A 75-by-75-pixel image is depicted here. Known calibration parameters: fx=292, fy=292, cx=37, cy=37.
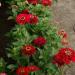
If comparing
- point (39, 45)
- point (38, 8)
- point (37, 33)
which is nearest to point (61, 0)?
point (38, 8)

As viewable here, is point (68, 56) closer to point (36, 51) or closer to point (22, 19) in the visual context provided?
point (36, 51)

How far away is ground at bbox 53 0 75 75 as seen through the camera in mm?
5122

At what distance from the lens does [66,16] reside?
18.4 feet

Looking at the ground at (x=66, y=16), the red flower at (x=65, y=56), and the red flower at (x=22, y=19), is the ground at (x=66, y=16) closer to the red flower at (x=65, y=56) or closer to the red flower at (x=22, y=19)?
the red flower at (x=22, y=19)

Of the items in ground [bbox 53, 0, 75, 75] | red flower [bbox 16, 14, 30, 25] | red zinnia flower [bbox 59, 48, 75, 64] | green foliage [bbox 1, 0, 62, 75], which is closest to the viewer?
red zinnia flower [bbox 59, 48, 75, 64]

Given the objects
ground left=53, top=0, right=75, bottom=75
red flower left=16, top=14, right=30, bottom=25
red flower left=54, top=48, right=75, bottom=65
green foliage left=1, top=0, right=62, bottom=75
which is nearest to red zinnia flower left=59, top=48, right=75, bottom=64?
red flower left=54, top=48, right=75, bottom=65

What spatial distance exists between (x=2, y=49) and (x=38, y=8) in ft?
2.51

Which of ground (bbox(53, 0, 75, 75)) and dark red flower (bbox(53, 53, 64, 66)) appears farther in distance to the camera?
ground (bbox(53, 0, 75, 75))

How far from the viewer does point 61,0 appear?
6254 mm

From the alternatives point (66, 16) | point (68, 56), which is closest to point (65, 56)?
point (68, 56)

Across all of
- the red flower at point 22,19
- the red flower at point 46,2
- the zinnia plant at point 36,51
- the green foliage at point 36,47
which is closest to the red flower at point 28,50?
the zinnia plant at point 36,51

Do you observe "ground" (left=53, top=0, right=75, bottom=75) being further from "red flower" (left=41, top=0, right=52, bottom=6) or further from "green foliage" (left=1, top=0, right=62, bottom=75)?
"green foliage" (left=1, top=0, right=62, bottom=75)

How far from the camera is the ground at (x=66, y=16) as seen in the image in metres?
5.12

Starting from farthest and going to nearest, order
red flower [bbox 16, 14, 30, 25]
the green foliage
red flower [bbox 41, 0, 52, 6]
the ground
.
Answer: the ground, red flower [bbox 41, 0, 52, 6], red flower [bbox 16, 14, 30, 25], the green foliage
